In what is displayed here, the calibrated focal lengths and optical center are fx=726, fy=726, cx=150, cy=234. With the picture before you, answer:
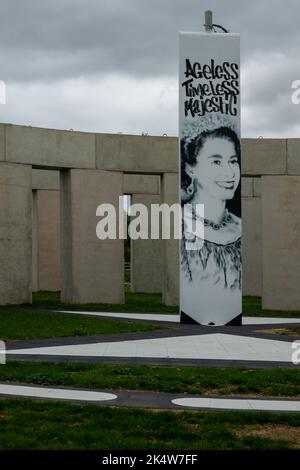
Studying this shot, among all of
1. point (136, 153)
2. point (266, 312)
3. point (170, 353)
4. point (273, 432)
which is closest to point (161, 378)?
point (170, 353)

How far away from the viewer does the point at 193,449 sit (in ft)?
20.9

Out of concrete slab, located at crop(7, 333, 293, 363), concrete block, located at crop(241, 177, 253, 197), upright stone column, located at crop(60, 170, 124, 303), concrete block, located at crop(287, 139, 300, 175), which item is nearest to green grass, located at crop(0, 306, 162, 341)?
concrete slab, located at crop(7, 333, 293, 363)

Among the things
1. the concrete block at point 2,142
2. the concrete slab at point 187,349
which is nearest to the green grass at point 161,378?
the concrete slab at point 187,349

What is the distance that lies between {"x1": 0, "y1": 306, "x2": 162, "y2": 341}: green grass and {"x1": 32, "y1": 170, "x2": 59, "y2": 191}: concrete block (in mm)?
16146

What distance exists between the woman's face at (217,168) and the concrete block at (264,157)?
24.0 feet

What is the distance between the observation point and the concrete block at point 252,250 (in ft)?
114

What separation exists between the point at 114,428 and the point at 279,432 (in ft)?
5.37

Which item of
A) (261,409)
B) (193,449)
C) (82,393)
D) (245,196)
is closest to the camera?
(193,449)

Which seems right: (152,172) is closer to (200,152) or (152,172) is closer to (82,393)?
(200,152)

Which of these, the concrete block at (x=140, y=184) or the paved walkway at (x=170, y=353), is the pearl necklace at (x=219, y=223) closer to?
the paved walkway at (x=170, y=353)

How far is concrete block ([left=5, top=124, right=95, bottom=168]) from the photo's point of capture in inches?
959

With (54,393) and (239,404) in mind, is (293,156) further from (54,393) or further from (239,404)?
(54,393)

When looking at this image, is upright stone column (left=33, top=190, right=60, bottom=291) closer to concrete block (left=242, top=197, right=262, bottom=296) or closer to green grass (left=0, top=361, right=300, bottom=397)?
concrete block (left=242, top=197, right=262, bottom=296)
